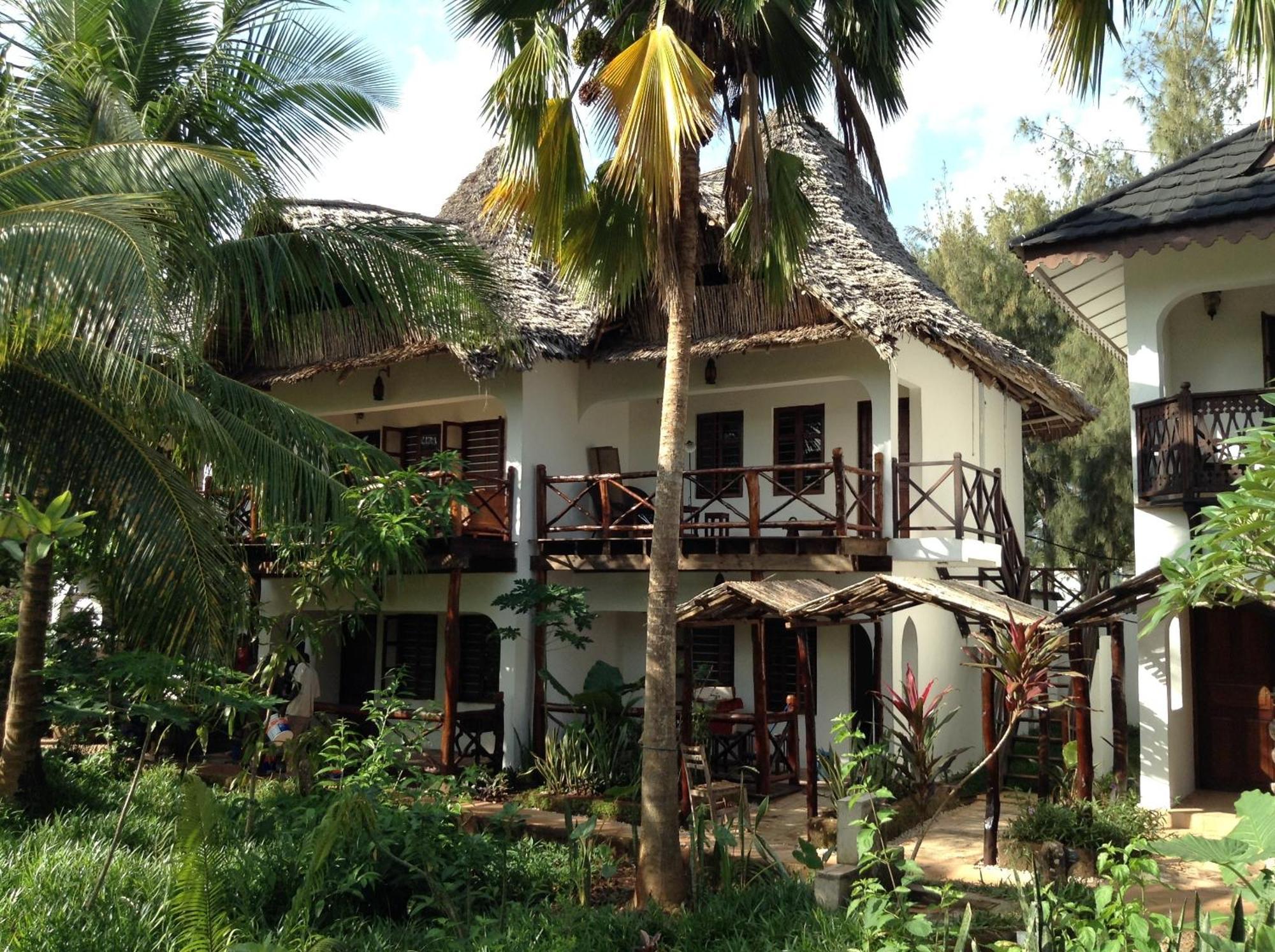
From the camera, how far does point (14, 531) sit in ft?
11.3

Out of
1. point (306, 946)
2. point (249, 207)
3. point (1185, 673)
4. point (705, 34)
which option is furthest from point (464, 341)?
point (1185, 673)

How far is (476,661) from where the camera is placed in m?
15.8

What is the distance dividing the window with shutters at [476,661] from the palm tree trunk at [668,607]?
7.29 metres

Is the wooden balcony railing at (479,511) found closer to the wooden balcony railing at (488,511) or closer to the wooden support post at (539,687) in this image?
the wooden balcony railing at (488,511)

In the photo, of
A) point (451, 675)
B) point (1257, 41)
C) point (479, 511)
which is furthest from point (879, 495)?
point (1257, 41)

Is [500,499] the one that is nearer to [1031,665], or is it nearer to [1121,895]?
[1031,665]

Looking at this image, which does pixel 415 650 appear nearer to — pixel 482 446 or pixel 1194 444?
pixel 482 446

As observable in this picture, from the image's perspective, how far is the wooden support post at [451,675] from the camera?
12.9 metres

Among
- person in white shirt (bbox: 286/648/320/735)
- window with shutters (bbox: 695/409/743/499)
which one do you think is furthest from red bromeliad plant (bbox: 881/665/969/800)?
person in white shirt (bbox: 286/648/320/735)

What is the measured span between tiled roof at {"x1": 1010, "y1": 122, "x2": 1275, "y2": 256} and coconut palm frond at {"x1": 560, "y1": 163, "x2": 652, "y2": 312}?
3931mm

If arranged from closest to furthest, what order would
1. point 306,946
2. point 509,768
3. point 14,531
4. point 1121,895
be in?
point 14,531, point 1121,895, point 306,946, point 509,768

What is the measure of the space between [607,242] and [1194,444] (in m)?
5.37

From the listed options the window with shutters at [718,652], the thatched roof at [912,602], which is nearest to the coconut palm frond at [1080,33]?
the thatched roof at [912,602]

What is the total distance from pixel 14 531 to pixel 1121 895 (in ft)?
15.1
